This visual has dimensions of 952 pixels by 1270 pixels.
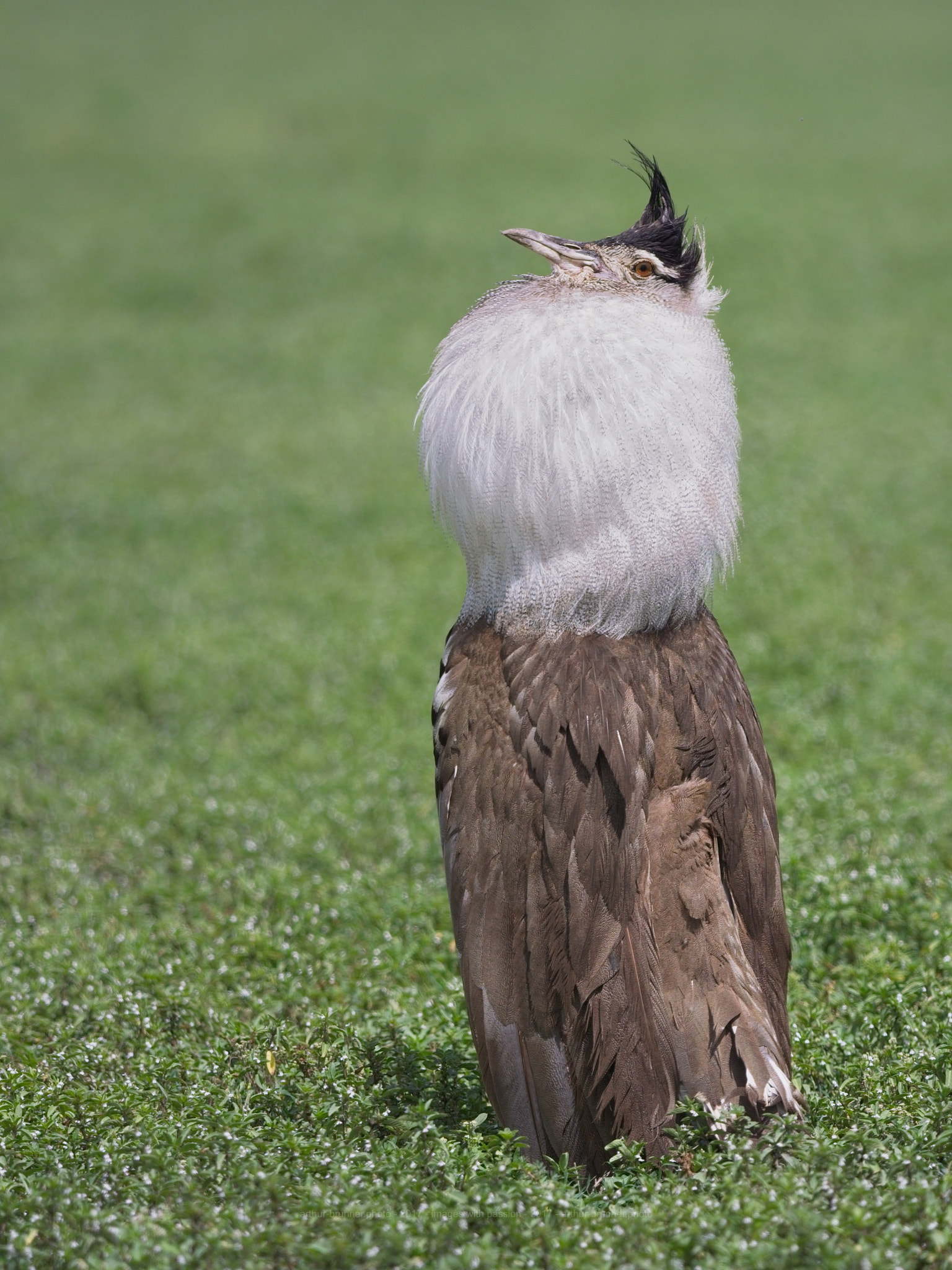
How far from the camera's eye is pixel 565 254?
3162mm

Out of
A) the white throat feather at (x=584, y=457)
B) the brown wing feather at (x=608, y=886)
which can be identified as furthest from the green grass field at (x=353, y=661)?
the white throat feather at (x=584, y=457)

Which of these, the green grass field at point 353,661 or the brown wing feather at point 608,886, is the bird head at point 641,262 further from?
the green grass field at point 353,661

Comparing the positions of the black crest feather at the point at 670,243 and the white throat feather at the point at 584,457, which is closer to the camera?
the white throat feather at the point at 584,457

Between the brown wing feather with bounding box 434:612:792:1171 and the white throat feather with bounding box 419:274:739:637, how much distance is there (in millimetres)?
114

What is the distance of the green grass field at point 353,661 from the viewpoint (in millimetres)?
2645

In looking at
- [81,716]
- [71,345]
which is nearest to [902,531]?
[81,716]

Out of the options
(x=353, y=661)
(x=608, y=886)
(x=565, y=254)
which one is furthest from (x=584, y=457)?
(x=353, y=661)

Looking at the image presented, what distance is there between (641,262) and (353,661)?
4135 mm

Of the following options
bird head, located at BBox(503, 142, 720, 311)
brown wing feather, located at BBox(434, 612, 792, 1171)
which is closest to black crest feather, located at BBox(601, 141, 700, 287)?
bird head, located at BBox(503, 142, 720, 311)

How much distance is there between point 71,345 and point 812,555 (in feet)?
28.1

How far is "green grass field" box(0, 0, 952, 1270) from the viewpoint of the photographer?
104 inches

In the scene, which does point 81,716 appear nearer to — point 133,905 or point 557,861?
point 133,905

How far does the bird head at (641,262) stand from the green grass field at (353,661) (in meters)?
1.93

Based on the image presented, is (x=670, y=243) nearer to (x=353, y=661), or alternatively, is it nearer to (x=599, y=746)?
(x=599, y=746)
